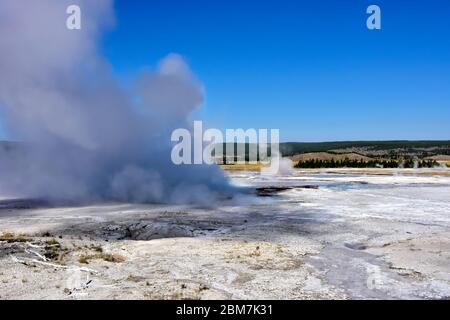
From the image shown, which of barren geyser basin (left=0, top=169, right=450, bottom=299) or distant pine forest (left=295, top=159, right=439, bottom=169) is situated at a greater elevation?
distant pine forest (left=295, top=159, right=439, bottom=169)

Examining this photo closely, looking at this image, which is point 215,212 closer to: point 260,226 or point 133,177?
point 260,226

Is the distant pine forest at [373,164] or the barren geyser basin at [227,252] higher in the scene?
the distant pine forest at [373,164]

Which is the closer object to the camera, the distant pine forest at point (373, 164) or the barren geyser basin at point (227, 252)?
the barren geyser basin at point (227, 252)

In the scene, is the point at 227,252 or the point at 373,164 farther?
the point at 373,164

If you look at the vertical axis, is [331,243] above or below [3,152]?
below

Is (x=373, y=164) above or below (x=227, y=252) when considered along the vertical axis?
above

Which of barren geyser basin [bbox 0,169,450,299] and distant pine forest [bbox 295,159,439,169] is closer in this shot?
barren geyser basin [bbox 0,169,450,299]
